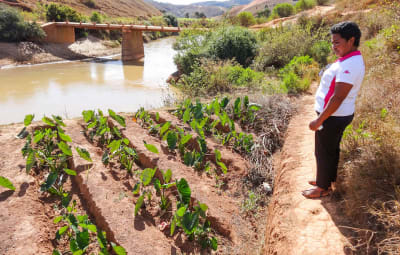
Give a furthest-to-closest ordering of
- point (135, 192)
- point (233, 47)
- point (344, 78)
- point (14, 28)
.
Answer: point (14, 28), point (233, 47), point (135, 192), point (344, 78)

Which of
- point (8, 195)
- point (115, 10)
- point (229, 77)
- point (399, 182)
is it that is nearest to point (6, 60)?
point (229, 77)

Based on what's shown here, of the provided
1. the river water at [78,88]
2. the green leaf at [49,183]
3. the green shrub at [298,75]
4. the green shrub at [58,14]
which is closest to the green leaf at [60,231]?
the green leaf at [49,183]

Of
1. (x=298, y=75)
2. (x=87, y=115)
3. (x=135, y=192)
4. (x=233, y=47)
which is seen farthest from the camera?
(x=233, y=47)

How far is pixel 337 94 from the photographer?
1999 mm

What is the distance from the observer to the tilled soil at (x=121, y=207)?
2.34 m

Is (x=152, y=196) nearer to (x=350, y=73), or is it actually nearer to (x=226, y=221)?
(x=226, y=221)

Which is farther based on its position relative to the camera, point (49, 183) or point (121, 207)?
point (49, 183)

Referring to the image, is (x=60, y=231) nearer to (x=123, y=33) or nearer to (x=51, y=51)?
(x=51, y=51)

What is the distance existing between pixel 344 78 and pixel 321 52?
781cm

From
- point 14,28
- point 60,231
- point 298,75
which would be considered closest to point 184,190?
point 60,231

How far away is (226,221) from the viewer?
2.67 metres

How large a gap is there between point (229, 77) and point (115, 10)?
51.5 metres

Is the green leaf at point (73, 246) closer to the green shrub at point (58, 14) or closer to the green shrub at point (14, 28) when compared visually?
the green shrub at point (14, 28)

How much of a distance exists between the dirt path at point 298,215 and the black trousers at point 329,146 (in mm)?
259
